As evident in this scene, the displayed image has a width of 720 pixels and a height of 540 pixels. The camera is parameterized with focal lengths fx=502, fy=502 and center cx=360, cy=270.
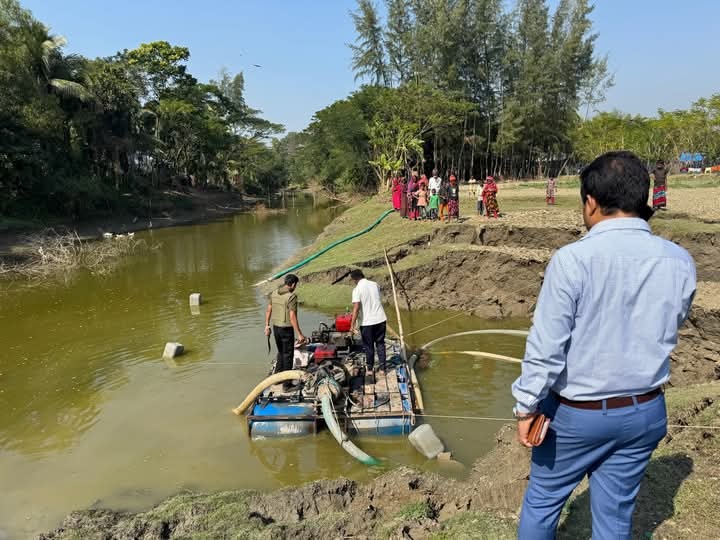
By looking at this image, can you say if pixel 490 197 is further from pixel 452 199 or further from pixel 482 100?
pixel 482 100

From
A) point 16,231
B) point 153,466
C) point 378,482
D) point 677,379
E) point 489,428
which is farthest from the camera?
point 16,231

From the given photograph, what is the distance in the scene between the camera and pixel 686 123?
39.7 metres

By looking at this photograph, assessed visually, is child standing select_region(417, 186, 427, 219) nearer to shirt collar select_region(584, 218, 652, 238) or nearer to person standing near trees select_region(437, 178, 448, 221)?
person standing near trees select_region(437, 178, 448, 221)

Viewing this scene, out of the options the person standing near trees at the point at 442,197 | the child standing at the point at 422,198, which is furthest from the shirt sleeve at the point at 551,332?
the child standing at the point at 422,198

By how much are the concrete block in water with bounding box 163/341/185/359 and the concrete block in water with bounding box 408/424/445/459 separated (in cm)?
614

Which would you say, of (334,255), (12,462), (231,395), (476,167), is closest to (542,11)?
(476,167)

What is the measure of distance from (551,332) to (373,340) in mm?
5673

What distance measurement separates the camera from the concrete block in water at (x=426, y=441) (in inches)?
250

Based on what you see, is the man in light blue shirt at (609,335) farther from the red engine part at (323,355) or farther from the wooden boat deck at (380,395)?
the red engine part at (323,355)

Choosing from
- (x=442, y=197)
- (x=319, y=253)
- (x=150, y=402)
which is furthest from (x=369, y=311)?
(x=442, y=197)

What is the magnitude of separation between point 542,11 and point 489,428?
4050 cm

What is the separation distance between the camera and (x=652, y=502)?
3.61m

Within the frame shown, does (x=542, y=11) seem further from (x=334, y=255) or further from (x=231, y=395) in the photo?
(x=231, y=395)

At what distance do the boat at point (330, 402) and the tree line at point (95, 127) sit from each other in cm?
2417
